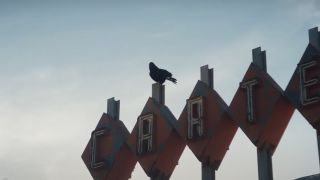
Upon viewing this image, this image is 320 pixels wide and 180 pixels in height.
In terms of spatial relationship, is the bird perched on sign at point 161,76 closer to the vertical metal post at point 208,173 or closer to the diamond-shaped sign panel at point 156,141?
the diamond-shaped sign panel at point 156,141

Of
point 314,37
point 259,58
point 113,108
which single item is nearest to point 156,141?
point 113,108

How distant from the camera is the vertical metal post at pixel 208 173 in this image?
22345 millimetres

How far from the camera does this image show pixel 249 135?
21656mm

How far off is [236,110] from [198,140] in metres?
1.58

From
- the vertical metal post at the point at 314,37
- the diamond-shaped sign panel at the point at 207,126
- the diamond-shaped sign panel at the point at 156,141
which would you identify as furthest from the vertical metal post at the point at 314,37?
the diamond-shaped sign panel at the point at 156,141

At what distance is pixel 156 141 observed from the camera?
2406 centimetres

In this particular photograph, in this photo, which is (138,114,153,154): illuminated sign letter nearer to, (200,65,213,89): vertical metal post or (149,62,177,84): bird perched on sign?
(149,62,177,84): bird perched on sign

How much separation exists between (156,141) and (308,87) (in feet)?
18.6

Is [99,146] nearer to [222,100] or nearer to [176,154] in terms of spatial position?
[176,154]

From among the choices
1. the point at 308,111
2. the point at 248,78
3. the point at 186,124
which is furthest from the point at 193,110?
the point at 308,111

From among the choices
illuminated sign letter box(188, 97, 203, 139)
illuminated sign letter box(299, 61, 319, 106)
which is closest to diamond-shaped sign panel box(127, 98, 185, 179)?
illuminated sign letter box(188, 97, 203, 139)

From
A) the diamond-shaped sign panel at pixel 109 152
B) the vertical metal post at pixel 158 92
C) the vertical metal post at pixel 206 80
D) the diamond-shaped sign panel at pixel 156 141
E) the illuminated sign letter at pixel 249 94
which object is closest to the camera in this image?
the illuminated sign letter at pixel 249 94

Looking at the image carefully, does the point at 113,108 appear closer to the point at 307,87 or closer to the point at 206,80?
the point at 206,80

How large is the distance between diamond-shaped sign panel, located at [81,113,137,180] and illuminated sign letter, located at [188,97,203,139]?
9.69ft
